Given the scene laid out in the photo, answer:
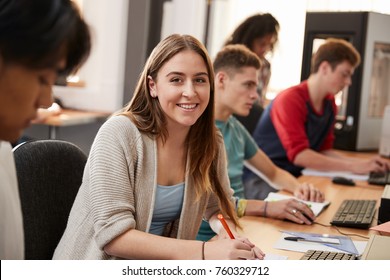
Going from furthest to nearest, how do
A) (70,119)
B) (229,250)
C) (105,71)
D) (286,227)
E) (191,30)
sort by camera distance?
(105,71), (70,119), (191,30), (286,227), (229,250)

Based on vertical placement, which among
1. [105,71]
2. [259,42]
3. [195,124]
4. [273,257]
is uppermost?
[259,42]

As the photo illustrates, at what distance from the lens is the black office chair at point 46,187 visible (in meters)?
1.40

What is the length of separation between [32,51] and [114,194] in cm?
58

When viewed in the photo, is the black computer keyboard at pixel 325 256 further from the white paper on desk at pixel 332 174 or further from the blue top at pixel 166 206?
the white paper on desk at pixel 332 174

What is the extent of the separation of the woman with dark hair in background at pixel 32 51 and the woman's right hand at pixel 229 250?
1.83 feet

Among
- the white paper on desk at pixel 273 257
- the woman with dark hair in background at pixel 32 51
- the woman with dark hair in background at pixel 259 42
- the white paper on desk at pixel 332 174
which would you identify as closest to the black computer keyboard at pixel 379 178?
the white paper on desk at pixel 332 174

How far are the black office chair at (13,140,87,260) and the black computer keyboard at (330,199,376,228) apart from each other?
699mm

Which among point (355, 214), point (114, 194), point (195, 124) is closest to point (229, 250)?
point (114, 194)

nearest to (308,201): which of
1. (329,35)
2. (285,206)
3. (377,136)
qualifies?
(285,206)

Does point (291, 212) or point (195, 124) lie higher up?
point (195, 124)

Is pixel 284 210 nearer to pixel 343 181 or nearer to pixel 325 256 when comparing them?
pixel 325 256

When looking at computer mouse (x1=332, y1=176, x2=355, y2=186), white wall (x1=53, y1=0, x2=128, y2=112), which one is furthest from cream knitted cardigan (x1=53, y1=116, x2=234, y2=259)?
white wall (x1=53, y1=0, x2=128, y2=112)

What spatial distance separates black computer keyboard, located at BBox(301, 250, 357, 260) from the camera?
4.49 feet

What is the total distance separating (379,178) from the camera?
2449 millimetres
